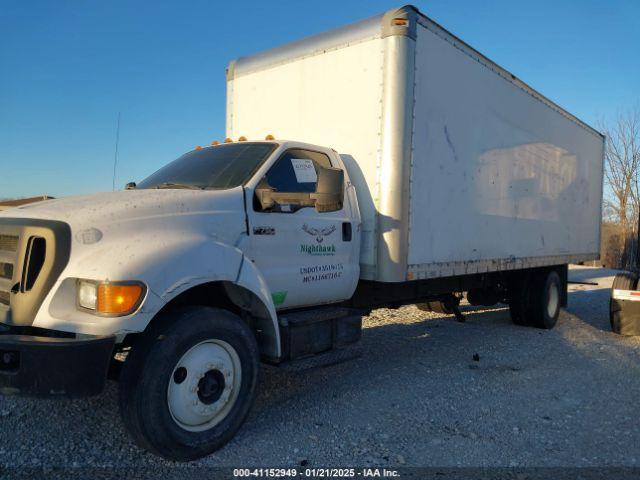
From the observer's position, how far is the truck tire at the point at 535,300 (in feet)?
27.3

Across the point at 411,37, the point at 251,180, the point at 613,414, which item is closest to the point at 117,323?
the point at 251,180

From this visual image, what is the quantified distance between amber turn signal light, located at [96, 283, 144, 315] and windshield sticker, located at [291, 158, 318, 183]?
1.87 meters

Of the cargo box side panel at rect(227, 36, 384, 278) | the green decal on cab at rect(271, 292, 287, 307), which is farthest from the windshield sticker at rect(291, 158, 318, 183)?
the green decal on cab at rect(271, 292, 287, 307)

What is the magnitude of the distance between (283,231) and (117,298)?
153 centimetres

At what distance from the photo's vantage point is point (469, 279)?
702cm

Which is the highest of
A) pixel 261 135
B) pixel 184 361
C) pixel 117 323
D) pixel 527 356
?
pixel 261 135

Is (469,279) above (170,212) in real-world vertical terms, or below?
below

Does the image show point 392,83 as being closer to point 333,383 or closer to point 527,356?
point 333,383

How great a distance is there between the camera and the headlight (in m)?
2.92

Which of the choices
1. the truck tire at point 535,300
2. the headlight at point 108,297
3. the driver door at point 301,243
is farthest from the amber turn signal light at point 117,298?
the truck tire at point 535,300

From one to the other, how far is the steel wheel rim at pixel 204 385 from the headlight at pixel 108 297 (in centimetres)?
53

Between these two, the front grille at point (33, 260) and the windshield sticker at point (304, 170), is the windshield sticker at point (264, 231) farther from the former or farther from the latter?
the front grille at point (33, 260)

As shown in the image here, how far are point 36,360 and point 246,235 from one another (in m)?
1.60

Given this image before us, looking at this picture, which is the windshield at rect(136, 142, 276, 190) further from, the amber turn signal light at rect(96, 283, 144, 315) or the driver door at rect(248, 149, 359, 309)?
the amber turn signal light at rect(96, 283, 144, 315)
